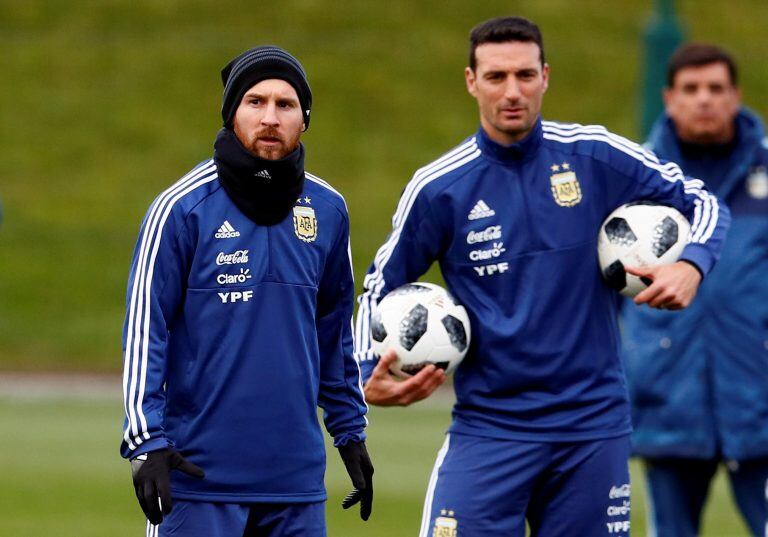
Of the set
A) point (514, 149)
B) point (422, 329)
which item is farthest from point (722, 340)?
point (422, 329)

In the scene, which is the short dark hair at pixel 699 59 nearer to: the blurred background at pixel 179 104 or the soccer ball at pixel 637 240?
the soccer ball at pixel 637 240

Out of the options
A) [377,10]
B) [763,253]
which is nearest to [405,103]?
[377,10]

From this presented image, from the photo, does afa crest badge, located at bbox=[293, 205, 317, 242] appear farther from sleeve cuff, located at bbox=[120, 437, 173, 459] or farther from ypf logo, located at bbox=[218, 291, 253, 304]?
sleeve cuff, located at bbox=[120, 437, 173, 459]

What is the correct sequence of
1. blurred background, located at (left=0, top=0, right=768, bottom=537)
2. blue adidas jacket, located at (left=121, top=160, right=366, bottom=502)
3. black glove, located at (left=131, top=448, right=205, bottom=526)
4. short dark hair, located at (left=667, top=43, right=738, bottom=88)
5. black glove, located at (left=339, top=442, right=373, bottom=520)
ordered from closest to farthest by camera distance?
black glove, located at (left=131, top=448, right=205, bottom=526)
blue adidas jacket, located at (left=121, top=160, right=366, bottom=502)
black glove, located at (left=339, top=442, right=373, bottom=520)
short dark hair, located at (left=667, top=43, right=738, bottom=88)
blurred background, located at (left=0, top=0, right=768, bottom=537)

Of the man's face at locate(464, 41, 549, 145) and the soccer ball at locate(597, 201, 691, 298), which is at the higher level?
the man's face at locate(464, 41, 549, 145)

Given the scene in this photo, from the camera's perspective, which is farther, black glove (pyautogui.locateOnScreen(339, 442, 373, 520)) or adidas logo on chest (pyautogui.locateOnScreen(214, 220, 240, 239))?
black glove (pyautogui.locateOnScreen(339, 442, 373, 520))

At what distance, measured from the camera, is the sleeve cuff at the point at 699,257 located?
632 centimetres

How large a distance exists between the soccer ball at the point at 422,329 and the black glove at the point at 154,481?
4.38 feet

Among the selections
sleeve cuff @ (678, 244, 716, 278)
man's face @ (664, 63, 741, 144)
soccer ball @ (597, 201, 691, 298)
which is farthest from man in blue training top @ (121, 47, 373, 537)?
man's face @ (664, 63, 741, 144)

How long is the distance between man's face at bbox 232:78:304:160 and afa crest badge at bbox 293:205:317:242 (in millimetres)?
230

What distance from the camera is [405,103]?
36.0 meters

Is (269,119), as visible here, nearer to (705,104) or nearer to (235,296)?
(235,296)

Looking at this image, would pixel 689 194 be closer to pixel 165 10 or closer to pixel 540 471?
pixel 540 471

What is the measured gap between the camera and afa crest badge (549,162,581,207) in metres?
6.40
